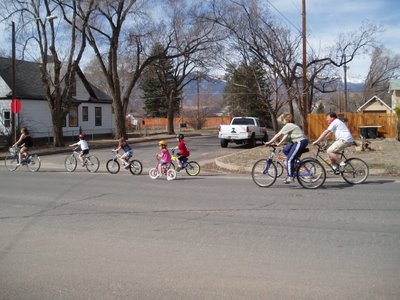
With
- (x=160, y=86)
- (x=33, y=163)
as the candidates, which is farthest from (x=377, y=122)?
(x=160, y=86)

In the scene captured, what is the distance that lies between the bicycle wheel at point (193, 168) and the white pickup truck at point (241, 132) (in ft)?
44.5

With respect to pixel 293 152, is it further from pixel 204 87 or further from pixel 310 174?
pixel 204 87

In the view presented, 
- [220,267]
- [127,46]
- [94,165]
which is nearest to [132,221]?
[220,267]

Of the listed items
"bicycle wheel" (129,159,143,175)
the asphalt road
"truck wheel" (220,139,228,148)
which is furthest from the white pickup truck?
the asphalt road

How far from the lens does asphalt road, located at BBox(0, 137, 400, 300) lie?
199 inches

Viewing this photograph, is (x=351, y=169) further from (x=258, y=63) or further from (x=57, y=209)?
(x=258, y=63)

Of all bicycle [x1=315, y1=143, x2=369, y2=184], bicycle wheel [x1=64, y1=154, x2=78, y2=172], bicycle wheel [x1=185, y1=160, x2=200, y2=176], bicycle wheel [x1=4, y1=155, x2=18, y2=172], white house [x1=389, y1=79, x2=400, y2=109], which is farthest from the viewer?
white house [x1=389, y1=79, x2=400, y2=109]

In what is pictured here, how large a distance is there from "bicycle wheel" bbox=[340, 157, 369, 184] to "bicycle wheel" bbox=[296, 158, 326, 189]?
1045 mm

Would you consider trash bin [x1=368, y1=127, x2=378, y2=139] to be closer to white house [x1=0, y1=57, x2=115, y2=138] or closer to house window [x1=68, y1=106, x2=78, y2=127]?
white house [x1=0, y1=57, x2=115, y2=138]

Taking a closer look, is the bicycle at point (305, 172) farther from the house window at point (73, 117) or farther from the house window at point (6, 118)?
the house window at point (73, 117)

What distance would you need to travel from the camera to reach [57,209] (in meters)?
9.79

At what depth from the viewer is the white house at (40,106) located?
3612cm

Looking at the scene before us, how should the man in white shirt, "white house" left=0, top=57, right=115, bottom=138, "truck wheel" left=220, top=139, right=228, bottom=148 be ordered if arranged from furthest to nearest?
"white house" left=0, top=57, right=115, bottom=138
"truck wheel" left=220, top=139, right=228, bottom=148
the man in white shirt

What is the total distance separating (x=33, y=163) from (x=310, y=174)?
1156 cm
